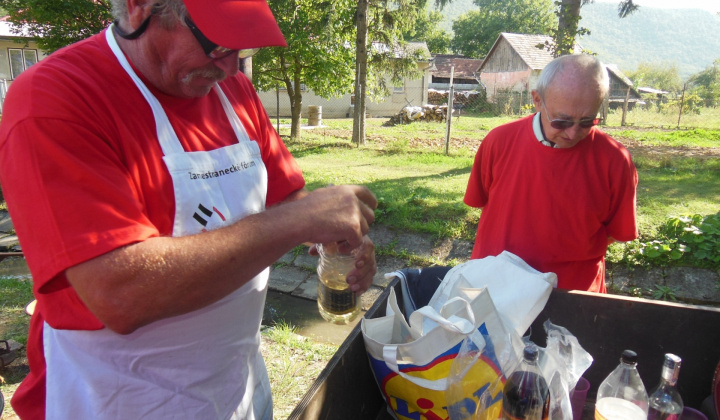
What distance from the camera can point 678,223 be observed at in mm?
4773

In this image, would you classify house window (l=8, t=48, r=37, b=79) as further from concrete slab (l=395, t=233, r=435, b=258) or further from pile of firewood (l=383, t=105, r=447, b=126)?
concrete slab (l=395, t=233, r=435, b=258)

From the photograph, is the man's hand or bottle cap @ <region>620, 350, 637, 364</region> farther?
the man's hand

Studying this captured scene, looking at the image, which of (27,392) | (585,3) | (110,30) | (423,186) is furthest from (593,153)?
(585,3)

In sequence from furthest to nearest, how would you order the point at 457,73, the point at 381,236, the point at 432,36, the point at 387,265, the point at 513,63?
the point at 432,36
the point at 457,73
the point at 513,63
the point at 381,236
the point at 387,265

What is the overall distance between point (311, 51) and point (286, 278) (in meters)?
10.1

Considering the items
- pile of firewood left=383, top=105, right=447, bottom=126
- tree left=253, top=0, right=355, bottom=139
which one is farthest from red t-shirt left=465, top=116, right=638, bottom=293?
pile of firewood left=383, top=105, right=447, bottom=126

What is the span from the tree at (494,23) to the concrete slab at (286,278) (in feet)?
190

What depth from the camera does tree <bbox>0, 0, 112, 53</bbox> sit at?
8.90m

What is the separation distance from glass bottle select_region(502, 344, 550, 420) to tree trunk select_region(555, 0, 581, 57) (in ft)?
21.4

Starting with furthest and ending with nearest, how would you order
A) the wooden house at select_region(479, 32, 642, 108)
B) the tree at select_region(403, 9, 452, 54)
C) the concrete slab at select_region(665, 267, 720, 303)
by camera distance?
the tree at select_region(403, 9, 452, 54), the wooden house at select_region(479, 32, 642, 108), the concrete slab at select_region(665, 267, 720, 303)

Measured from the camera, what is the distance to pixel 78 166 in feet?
3.03

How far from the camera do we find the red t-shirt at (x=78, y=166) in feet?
2.96

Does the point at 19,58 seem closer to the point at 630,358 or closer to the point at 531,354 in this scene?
the point at 531,354

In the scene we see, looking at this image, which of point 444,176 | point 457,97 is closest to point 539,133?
point 444,176
